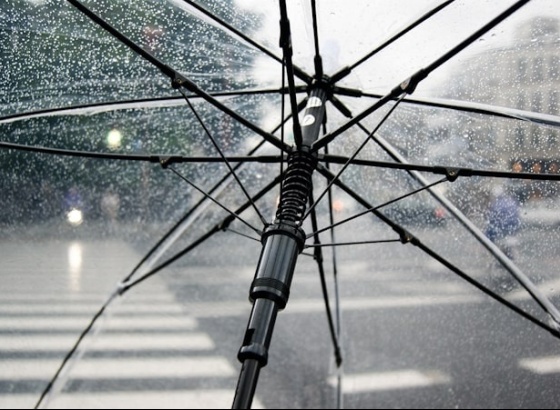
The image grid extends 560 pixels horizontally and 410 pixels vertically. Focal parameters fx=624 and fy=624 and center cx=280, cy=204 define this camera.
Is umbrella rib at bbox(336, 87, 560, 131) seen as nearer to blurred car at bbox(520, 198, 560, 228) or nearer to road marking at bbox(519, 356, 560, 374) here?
blurred car at bbox(520, 198, 560, 228)

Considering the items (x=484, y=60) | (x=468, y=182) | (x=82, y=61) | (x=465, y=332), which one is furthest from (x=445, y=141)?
(x=82, y=61)

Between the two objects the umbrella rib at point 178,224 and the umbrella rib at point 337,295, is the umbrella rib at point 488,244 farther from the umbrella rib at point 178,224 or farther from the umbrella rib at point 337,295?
the umbrella rib at point 178,224

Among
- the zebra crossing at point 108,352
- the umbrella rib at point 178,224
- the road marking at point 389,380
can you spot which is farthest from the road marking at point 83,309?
the road marking at point 389,380

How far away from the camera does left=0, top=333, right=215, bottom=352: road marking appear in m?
3.36

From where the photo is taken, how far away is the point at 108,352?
12.7 feet

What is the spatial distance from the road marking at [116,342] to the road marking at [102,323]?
0.19ft

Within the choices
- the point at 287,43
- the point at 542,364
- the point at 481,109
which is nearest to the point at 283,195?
the point at 287,43

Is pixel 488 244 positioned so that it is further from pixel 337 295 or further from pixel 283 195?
pixel 283 195

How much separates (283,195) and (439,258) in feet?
2.53

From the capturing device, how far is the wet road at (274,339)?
3.34m

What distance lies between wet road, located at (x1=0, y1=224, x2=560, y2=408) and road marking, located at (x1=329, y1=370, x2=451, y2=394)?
1 centimetres

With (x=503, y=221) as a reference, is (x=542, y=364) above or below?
below

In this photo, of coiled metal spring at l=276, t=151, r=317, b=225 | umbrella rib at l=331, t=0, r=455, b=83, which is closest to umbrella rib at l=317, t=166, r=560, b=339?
coiled metal spring at l=276, t=151, r=317, b=225

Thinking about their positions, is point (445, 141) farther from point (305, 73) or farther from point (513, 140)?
point (305, 73)
